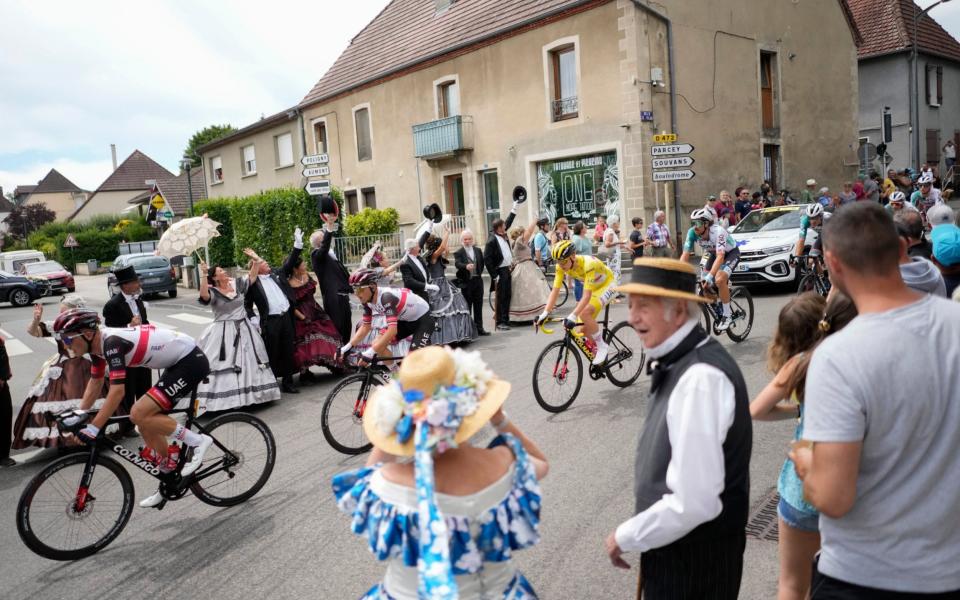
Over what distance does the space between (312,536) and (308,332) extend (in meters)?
5.18

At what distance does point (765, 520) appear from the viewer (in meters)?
4.38

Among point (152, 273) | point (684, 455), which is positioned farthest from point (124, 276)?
point (152, 273)

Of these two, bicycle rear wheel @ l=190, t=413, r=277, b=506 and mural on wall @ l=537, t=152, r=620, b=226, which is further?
mural on wall @ l=537, t=152, r=620, b=226

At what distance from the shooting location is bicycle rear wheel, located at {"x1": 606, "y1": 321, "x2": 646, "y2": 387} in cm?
774

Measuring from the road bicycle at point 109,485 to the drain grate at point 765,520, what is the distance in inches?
143

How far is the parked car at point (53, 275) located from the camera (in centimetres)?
2964

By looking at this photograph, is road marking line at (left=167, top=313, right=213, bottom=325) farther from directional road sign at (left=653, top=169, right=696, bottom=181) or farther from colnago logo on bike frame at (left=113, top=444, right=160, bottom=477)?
colnago logo on bike frame at (left=113, top=444, right=160, bottom=477)

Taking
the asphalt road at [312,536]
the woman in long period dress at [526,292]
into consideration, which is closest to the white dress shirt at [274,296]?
the asphalt road at [312,536]

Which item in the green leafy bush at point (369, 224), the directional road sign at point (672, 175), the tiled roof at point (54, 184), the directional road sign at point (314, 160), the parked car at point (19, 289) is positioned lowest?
the parked car at point (19, 289)

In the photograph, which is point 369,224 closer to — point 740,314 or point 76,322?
point 740,314

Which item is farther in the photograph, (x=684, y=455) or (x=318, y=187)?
(x=318, y=187)

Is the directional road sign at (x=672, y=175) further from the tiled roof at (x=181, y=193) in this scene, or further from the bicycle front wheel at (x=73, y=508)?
the tiled roof at (x=181, y=193)

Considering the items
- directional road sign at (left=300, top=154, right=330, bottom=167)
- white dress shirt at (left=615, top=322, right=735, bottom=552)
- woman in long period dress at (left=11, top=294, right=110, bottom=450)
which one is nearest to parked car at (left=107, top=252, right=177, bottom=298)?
directional road sign at (left=300, top=154, right=330, bottom=167)

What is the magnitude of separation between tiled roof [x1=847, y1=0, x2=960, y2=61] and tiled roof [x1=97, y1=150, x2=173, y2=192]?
2326 inches
